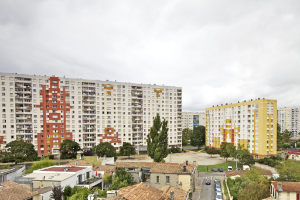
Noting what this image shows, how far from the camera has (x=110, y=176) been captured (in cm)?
3288

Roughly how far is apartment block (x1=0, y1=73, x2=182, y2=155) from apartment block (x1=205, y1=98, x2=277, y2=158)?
72.4 ft

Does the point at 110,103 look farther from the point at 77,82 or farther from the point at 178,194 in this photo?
the point at 178,194

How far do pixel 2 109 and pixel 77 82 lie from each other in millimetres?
26253

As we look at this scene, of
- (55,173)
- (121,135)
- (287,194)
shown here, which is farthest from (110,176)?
(121,135)

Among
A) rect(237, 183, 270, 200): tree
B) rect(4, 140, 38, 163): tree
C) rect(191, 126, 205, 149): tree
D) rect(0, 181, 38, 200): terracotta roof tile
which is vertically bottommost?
rect(191, 126, 205, 149): tree

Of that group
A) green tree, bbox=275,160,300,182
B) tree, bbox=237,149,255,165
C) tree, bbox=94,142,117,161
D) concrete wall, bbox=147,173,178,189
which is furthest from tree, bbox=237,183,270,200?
tree, bbox=94,142,117,161

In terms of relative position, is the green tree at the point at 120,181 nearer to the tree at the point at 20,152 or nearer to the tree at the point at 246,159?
the tree at the point at 246,159

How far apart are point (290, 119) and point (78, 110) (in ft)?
540

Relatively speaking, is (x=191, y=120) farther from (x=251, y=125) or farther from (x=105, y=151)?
(x=105, y=151)

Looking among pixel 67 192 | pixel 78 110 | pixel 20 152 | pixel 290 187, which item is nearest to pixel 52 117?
pixel 78 110

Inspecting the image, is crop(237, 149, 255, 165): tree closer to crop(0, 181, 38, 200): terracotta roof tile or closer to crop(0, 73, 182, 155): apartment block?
crop(0, 73, 182, 155): apartment block

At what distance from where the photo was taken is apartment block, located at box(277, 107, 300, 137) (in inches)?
5866

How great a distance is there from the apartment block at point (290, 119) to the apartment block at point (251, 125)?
105120mm

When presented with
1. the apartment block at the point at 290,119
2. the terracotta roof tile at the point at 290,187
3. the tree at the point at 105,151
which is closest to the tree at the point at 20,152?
the tree at the point at 105,151
